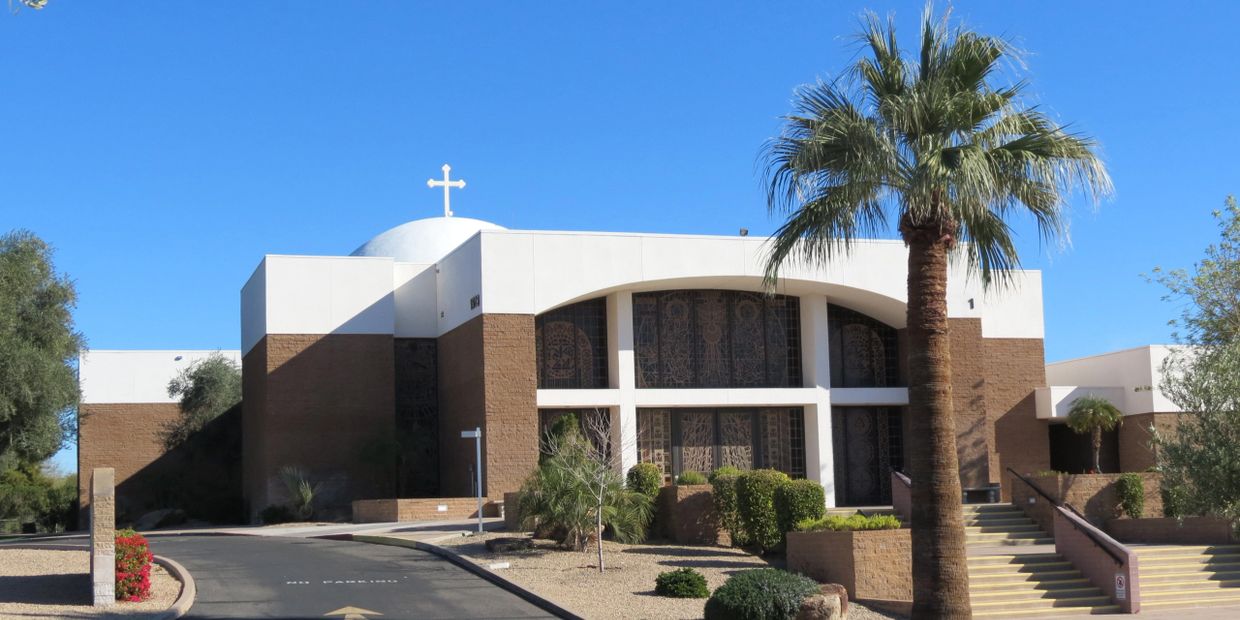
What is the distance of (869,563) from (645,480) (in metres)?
7.78

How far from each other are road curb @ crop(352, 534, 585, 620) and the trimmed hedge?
624cm

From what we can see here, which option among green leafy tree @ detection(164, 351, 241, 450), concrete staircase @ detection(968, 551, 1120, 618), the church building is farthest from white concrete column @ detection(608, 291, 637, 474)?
green leafy tree @ detection(164, 351, 241, 450)

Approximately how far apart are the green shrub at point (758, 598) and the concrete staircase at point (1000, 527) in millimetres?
10163

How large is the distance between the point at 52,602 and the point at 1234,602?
1983 centimetres

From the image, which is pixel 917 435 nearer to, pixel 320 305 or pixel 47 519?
pixel 320 305

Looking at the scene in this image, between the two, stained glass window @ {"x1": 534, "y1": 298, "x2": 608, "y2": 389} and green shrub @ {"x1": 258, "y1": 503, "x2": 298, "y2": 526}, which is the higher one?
stained glass window @ {"x1": 534, "y1": 298, "x2": 608, "y2": 389}

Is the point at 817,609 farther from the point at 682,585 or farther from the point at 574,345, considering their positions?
the point at 574,345

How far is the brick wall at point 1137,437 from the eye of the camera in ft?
132

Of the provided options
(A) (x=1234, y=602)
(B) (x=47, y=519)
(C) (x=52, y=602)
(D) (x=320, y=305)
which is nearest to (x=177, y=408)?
(B) (x=47, y=519)

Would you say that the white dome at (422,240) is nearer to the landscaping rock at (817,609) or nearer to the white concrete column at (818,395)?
the white concrete column at (818,395)

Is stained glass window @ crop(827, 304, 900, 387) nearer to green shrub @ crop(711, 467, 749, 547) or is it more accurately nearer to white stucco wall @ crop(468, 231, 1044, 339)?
white stucco wall @ crop(468, 231, 1044, 339)

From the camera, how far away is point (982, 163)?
53.7 ft

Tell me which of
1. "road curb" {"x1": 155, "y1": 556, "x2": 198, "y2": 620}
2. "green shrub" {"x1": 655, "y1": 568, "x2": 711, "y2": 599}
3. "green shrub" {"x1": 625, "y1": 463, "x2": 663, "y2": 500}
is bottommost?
"green shrub" {"x1": 655, "y1": 568, "x2": 711, "y2": 599}

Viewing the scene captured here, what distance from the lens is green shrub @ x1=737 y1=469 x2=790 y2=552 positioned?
1029 inches
